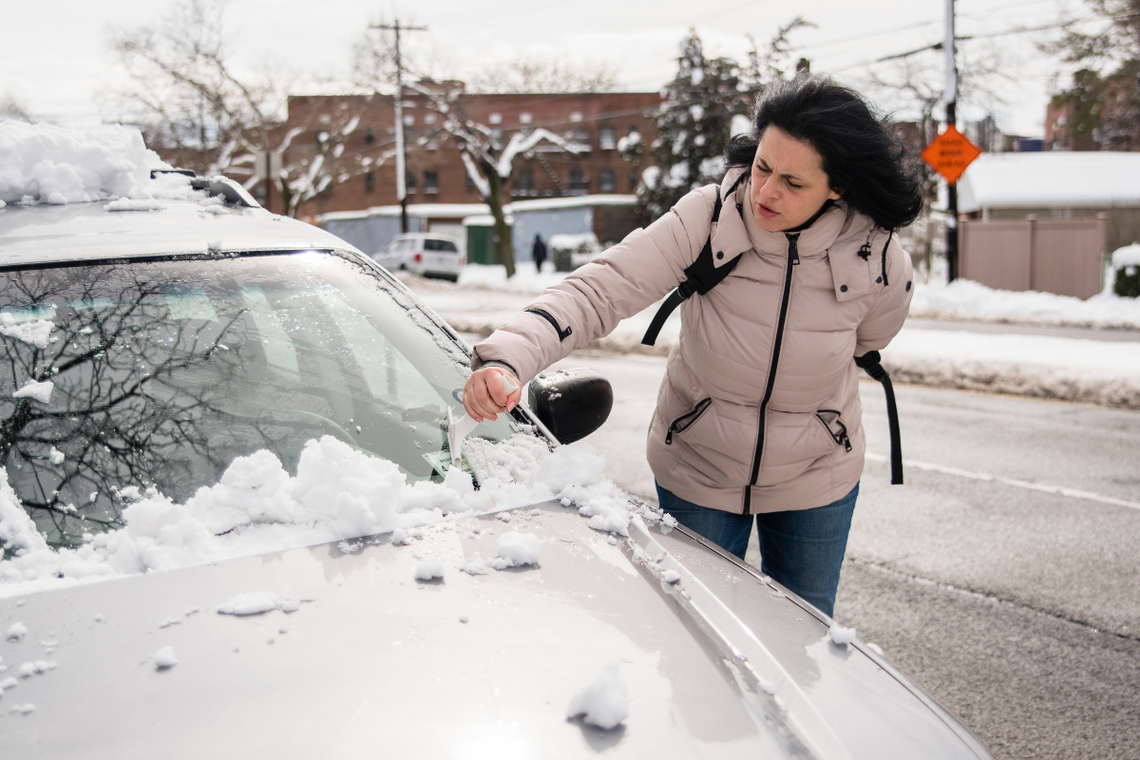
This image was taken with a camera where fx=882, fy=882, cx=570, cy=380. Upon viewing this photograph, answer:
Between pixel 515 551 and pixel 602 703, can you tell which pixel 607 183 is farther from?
pixel 602 703

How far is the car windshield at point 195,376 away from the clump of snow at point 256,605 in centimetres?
38

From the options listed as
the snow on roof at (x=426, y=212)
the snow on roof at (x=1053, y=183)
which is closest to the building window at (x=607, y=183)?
the snow on roof at (x=426, y=212)

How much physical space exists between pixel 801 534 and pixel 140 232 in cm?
184

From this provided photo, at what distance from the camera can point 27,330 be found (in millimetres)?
1787

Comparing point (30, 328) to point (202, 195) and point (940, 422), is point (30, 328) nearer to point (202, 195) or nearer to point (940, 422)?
point (202, 195)

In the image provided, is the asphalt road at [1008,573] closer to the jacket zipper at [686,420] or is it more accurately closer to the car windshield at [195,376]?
the jacket zipper at [686,420]

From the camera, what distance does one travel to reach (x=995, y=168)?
30.6 m

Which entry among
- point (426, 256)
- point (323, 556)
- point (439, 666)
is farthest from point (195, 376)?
point (426, 256)

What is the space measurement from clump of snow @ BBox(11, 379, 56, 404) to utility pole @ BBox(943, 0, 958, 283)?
62.1 feet

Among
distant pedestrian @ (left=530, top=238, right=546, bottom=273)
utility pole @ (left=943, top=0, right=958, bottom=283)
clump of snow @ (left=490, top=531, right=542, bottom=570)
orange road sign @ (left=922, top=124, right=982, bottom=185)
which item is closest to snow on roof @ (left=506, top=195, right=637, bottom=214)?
distant pedestrian @ (left=530, top=238, right=546, bottom=273)

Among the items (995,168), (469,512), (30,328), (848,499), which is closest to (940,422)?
(848,499)

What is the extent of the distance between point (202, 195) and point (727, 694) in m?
2.15

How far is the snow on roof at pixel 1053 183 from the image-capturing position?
27.8 m

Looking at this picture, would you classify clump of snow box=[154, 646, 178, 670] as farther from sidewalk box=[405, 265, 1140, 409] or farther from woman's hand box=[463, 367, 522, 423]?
sidewalk box=[405, 265, 1140, 409]
